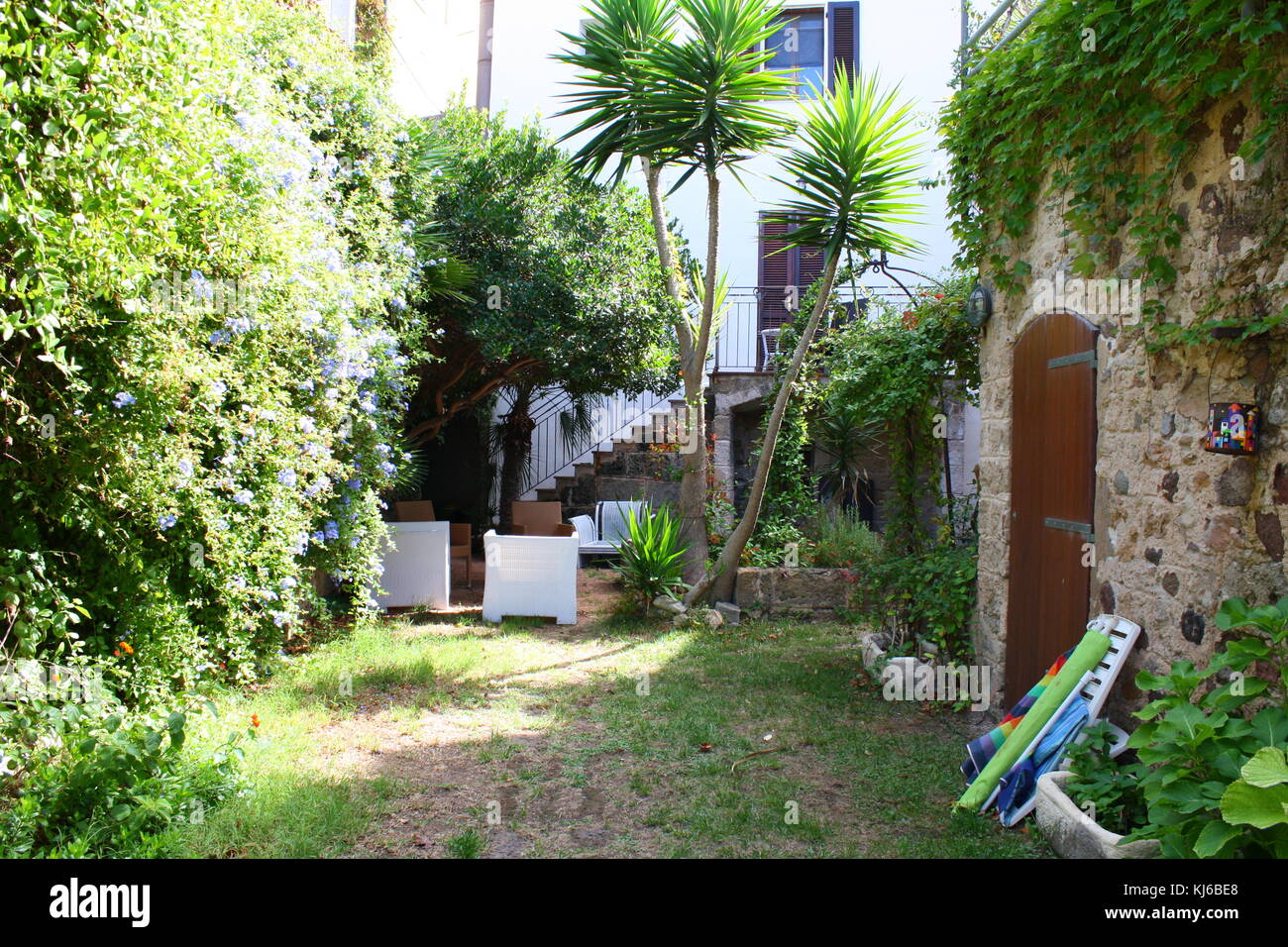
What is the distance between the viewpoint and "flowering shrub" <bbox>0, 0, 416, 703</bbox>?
2.80 meters

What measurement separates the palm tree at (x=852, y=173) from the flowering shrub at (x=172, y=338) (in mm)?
3194

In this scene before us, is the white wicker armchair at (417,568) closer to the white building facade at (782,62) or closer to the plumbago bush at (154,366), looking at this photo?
the plumbago bush at (154,366)

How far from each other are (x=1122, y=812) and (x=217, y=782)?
3220 millimetres

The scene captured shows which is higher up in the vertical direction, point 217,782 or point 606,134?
point 606,134

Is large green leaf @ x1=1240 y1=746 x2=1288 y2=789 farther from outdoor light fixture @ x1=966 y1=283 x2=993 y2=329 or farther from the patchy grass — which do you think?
outdoor light fixture @ x1=966 y1=283 x2=993 y2=329

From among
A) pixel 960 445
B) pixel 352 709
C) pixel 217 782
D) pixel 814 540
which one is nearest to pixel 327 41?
pixel 352 709

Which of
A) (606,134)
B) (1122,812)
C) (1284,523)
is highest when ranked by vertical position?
(606,134)

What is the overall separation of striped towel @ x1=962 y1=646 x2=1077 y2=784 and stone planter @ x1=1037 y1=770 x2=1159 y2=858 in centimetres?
44

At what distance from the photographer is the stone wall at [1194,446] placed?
2746 mm

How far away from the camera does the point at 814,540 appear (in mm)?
8555

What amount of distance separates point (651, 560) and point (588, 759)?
350cm

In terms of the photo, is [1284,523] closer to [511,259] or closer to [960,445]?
[511,259]

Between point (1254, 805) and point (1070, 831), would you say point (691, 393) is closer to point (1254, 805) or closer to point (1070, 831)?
point (1070, 831)

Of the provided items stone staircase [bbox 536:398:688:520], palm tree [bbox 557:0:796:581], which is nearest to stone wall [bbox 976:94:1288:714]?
palm tree [bbox 557:0:796:581]
